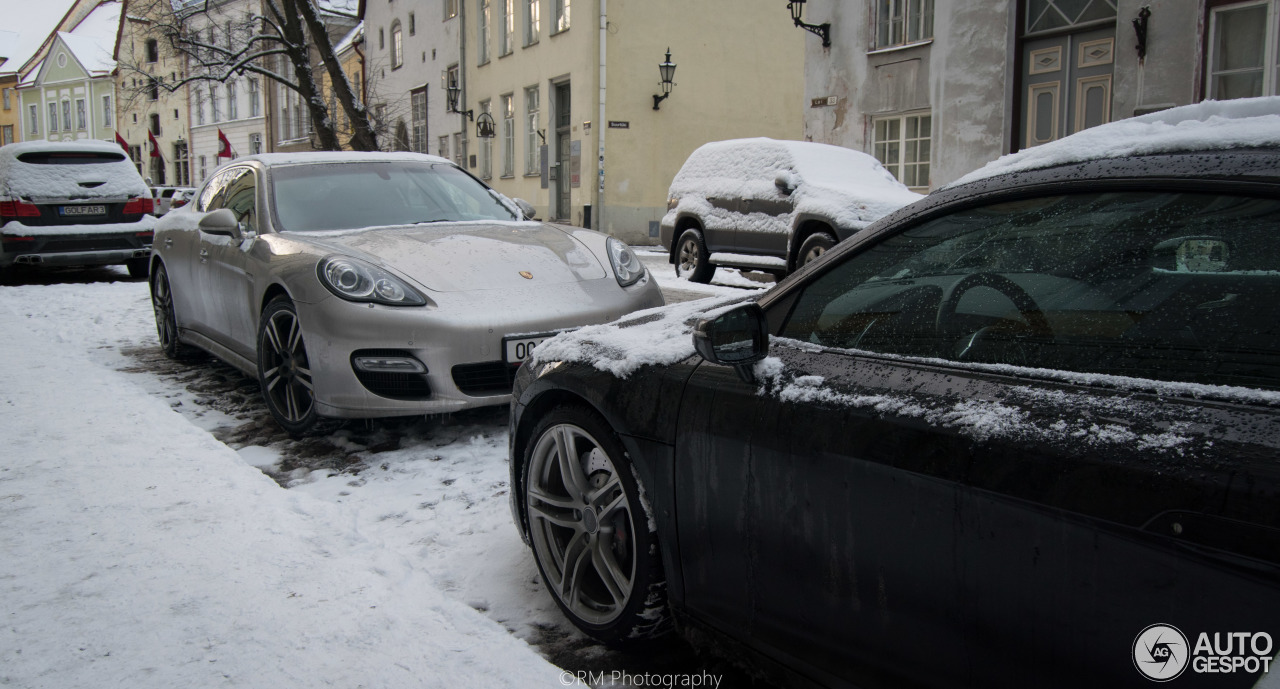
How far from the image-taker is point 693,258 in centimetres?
1334

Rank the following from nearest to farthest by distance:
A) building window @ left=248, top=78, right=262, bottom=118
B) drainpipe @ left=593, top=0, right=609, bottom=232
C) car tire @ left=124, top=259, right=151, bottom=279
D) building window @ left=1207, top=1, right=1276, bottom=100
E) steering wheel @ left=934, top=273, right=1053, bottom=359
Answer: steering wheel @ left=934, top=273, right=1053, bottom=359
building window @ left=1207, top=1, right=1276, bottom=100
car tire @ left=124, top=259, right=151, bottom=279
drainpipe @ left=593, top=0, right=609, bottom=232
building window @ left=248, top=78, right=262, bottom=118

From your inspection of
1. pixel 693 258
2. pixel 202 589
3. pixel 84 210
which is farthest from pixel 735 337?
pixel 84 210

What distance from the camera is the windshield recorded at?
5.67 meters

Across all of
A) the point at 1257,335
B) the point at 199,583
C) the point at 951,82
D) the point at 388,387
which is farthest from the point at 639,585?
the point at 951,82

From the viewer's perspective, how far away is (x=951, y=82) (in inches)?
585

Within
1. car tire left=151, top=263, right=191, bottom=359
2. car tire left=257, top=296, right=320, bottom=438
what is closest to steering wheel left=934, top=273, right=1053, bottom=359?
car tire left=257, top=296, right=320, bottom=438

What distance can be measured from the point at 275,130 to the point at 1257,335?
5000 centimetres

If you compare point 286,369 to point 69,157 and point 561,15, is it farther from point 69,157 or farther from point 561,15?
point 561,15

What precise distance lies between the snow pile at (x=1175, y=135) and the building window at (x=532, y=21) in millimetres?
25532

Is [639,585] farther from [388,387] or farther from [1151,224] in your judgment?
[388,387]

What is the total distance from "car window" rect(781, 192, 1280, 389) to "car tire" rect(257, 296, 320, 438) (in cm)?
317

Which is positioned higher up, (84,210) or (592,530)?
(84,210)

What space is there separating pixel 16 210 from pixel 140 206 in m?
1.44

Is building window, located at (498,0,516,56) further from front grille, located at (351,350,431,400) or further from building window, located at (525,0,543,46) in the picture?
front grille, located at (351,350,431,400)
